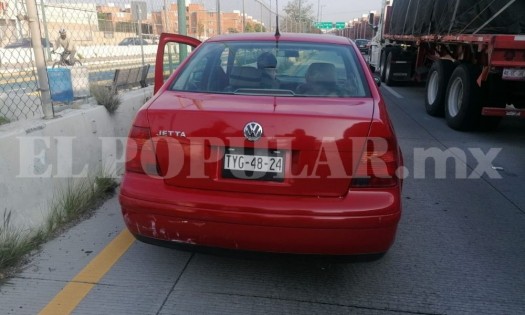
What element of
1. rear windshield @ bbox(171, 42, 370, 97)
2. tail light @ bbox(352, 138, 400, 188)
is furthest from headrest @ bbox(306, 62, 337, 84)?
tail light @ bbox(352, 138, 400, 188)

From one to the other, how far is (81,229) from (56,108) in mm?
1330

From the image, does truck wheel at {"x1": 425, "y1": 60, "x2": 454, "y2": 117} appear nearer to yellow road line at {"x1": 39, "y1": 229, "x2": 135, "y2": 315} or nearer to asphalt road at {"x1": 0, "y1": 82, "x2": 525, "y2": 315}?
asphalt road at {"x1": 0, "y1": 82, "x2": 525, "y2": 315}

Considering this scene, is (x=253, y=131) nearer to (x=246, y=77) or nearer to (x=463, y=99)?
(x=246, y=77)

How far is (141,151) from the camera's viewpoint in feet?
8.86

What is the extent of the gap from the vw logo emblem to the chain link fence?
219 cm

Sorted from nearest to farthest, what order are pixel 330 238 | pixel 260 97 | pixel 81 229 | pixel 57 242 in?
pixel 330 238 → pixel 260 97 → pixel 57 242 → pixel 81 229

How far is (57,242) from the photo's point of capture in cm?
341

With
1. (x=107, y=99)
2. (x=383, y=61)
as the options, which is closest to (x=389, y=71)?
(x=383, y=61)

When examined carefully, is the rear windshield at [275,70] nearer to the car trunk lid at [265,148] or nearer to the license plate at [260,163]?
the car trunk lid at [265,148]

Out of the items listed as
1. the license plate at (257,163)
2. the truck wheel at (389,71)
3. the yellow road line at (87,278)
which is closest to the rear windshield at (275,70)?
the license plate at (257,163)

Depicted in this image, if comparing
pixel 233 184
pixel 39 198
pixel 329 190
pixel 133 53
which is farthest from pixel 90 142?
pixel 133 53

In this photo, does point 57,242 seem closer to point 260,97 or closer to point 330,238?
point 260,97

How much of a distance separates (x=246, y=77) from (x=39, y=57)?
1739mm

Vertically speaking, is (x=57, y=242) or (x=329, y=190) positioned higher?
(x=329, y=190)
